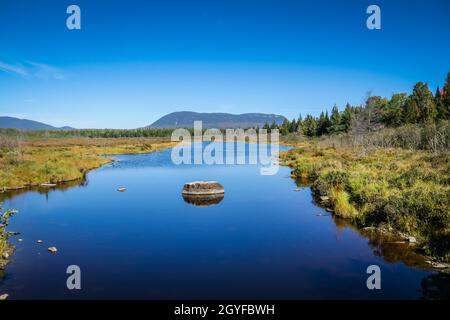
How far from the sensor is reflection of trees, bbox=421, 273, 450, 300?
396 inches

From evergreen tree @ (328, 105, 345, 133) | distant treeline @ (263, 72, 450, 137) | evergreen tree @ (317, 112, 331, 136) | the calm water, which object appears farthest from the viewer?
evergreen tree @ (317, 112, 331, 136)

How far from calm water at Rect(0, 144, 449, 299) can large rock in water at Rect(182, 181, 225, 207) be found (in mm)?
882

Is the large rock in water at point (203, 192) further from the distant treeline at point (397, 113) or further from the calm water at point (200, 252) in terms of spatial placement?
the distant treeline at point (397, 113)

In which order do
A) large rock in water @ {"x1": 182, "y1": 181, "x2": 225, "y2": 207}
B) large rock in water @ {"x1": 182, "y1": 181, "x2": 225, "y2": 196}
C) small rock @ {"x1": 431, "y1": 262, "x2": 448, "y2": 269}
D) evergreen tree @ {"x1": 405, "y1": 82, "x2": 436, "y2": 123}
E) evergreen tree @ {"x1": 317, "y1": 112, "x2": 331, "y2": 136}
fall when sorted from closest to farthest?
small rock @ {"x1": 431, "y1": 262, "x2": 448, "y2": 269} → large rock in water @ {"x1": 182, "y1": 181, "x2": 225, "y2": 207} → large rock in water @ {"x1": 182, "y1": 181, "x2": 225, "y2": 196} → evergreen tree @ {"x1": 405, "y1": 82, "x2": 436, "y2": 123} → evergreen tree @ {"x1": 317, "y1": 112, "x2": 331, "y2": 136}

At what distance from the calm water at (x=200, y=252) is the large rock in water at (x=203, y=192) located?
88 centimetres

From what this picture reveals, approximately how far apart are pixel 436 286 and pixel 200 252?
26.5 feet

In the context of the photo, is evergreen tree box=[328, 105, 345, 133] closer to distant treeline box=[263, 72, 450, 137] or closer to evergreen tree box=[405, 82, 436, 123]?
distant treeline box=[263, 72, 450, 137]

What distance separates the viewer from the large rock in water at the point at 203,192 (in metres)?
24.9

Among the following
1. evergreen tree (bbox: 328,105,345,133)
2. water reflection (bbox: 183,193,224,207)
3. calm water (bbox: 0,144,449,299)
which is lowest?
calm water (bbox: 0,144,449,299)

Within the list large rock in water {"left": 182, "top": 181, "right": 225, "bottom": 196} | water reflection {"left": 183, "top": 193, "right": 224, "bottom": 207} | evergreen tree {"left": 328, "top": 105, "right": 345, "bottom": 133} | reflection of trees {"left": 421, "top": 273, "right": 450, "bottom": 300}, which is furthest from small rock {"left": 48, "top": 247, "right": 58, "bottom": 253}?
evergreen tree {"left": 328, "top": 105, "right": 345, "bottom": 133}

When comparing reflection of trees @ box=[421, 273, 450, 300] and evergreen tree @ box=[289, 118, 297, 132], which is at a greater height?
evergreen tree @ box=[289, 118, 297, 132]

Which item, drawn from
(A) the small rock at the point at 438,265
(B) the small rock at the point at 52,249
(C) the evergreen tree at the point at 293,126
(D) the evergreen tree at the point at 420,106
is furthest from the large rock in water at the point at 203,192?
(C) the evergreen tree at the point at 293,126

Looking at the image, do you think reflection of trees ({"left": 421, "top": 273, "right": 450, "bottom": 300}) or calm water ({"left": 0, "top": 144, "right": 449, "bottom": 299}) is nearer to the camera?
reflection of trees ({"left": 421, "top": 273, "right": 450, "bottom": 300})

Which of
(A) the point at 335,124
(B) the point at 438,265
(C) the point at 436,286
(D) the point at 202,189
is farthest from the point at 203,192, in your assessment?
(A) the point at 335,124
